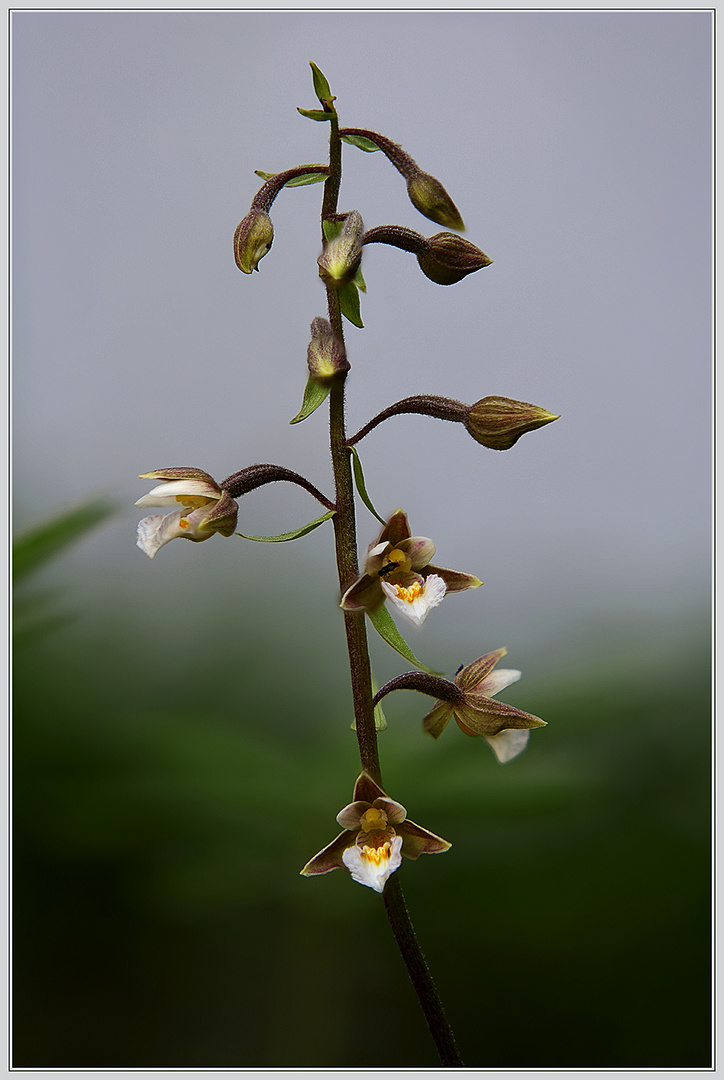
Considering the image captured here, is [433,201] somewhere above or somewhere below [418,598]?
above

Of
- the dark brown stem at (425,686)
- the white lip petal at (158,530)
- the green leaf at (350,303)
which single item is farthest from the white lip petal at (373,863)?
the green leaf at (350,303)

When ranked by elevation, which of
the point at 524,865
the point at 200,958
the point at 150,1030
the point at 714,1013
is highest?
the point at 524,865

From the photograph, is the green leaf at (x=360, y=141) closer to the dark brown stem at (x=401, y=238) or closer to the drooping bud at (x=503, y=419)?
the dark brown stem at (x=401, y=238)

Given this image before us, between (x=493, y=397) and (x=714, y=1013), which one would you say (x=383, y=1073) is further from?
(x=493, y=397)

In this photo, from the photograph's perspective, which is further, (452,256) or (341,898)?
(341,898)

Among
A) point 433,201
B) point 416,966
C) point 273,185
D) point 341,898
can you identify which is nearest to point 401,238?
point 433,201

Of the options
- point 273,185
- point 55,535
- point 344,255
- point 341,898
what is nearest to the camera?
point 344,255

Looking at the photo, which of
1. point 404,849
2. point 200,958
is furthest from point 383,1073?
point 200,958

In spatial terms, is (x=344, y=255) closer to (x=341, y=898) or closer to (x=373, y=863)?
(x=373, y=863)
